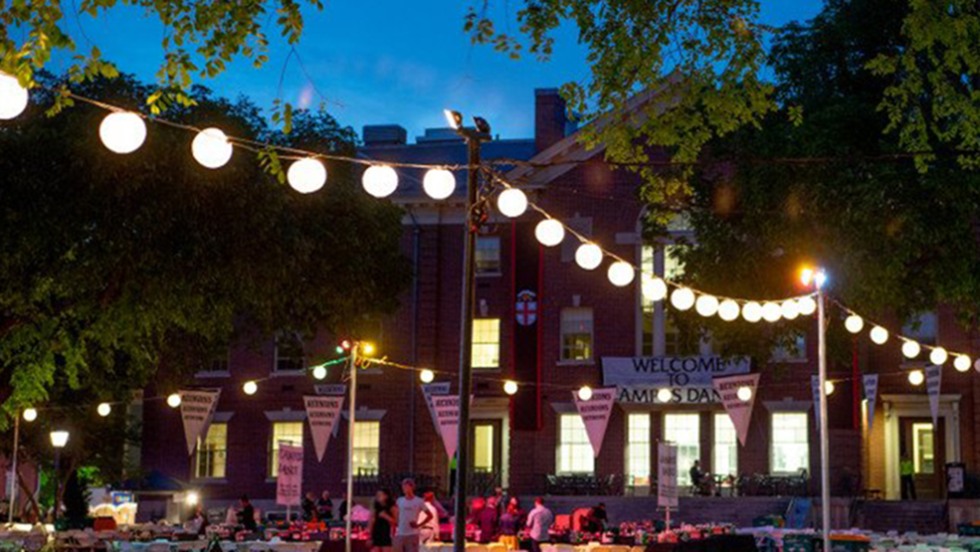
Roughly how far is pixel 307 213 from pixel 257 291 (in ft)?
8.59

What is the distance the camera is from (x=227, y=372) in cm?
5238

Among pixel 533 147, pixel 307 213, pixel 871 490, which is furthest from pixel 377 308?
pixel 533 147

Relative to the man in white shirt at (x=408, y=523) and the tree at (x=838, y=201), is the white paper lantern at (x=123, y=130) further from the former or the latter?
the tree at (x=838, y=201)

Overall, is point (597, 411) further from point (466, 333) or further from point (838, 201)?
point (466, 333)

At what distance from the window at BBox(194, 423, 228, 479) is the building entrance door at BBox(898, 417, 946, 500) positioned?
21152 mm

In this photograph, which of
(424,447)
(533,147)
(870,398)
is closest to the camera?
(870,398)

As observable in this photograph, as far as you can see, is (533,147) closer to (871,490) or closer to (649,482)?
(649,482)

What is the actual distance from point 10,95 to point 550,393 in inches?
1448

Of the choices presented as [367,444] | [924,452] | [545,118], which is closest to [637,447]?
[924,452]

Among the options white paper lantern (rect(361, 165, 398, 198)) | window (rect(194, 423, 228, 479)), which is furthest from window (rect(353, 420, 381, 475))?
white paper lantern (rect(361, 165, 398, 198))

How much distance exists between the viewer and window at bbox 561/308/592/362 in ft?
159

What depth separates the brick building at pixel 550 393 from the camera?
46125 millimetres

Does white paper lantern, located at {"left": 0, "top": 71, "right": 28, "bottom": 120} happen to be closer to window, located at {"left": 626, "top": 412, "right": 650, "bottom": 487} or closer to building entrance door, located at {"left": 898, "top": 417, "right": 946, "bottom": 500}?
window, located at {"left": 626, "top": 412, "right": 650, "bottom": 487}

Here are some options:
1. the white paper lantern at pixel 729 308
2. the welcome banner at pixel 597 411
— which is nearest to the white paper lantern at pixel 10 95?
the white paper lantern at pixel 729 308
